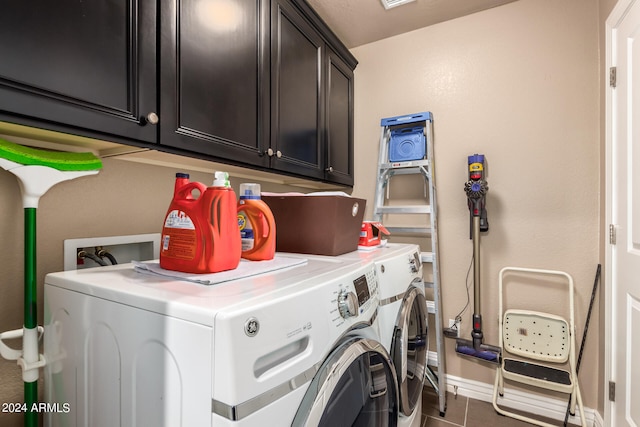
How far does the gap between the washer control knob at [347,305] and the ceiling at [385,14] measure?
1.85 meters

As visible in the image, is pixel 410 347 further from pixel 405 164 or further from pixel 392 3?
pixel 392 3

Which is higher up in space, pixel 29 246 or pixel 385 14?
pixel 385 14

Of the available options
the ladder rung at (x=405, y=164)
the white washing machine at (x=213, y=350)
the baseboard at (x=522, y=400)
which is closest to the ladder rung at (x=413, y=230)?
the ladder rung at (x=405, y=164)

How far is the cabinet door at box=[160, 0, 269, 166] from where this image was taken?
953mm

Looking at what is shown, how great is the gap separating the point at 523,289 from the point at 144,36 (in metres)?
2.30

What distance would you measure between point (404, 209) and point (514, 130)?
85cm

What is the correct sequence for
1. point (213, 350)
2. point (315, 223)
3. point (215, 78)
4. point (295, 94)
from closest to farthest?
1. point (213, 350)
2. point (215, 78)
3. point (315, 223)
4. point (295, 94)

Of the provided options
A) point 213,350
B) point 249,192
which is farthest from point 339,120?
point 213,350

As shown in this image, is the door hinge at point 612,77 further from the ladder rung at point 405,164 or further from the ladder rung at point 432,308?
the ladder rung at point 432,308

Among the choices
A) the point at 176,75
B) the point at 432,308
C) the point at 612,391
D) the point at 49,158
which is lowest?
the point at 612,391

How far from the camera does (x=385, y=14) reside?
1979 millimetres

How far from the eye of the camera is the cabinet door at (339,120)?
1.97m

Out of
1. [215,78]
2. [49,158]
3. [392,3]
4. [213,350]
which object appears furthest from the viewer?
[392,3]

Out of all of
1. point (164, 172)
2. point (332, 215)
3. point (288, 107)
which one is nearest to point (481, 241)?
point (332, 215)
